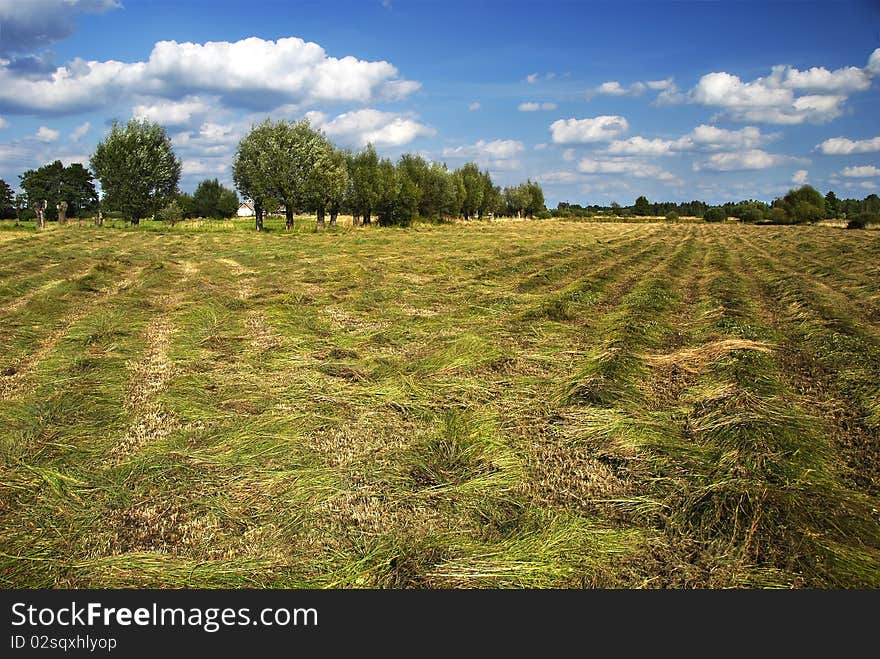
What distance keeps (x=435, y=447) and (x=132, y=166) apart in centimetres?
4993

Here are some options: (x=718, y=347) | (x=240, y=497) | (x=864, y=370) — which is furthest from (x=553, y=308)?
(x=240, y=497)

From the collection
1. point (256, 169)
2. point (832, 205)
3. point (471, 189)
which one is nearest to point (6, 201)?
point (256, 169)

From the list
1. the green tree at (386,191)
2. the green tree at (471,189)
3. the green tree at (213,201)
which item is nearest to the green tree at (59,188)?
the green tree at (213,201)

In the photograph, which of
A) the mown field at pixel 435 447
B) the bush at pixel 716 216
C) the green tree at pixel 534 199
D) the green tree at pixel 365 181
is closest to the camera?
the mown field at pixel 435 447

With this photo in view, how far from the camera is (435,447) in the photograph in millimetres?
5047

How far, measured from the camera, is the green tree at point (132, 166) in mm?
45219

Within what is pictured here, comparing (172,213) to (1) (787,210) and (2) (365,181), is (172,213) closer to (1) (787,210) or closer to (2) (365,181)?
(2) (365,181)

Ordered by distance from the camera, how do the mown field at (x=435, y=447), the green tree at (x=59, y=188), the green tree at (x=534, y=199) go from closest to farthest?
the mown field at (x=435, y=447) → the green tree at (x=59, y=188) → the green tree at (x=534, y=199)

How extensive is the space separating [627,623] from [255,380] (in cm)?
526

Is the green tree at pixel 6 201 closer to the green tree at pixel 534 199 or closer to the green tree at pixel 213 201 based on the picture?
the green tree at pixel 213 201

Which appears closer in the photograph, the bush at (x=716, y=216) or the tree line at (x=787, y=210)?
the tree line at (x=787, y=210)

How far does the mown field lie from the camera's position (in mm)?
3418

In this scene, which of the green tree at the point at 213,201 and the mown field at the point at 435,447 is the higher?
the green tree at the point at 213,201

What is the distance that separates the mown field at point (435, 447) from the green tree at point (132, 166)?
39540 mm
